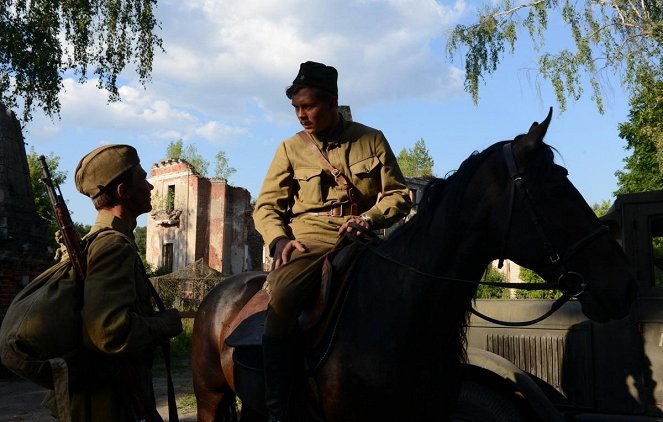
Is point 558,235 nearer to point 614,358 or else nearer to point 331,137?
point 331,137

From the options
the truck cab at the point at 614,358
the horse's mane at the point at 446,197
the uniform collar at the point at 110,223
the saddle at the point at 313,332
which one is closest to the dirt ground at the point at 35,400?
the truck cab at the point at 614,358

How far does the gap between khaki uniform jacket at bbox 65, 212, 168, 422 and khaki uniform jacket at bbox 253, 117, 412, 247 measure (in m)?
1.24

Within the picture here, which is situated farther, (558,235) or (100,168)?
(558,235)

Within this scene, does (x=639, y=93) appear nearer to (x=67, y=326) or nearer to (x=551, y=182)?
(x=551, y=182)

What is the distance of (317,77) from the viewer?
3557 mm

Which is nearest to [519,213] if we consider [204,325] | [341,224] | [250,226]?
[341,224]

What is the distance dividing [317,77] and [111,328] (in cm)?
190

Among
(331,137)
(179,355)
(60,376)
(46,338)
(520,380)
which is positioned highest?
(331,137)

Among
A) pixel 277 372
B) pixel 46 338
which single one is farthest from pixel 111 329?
pixel 277 372

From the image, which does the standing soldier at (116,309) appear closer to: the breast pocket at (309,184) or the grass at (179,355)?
the breast pocket at (309,184)

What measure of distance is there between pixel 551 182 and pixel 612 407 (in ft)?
10.8

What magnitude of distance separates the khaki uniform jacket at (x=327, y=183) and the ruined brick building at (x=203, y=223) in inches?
1508

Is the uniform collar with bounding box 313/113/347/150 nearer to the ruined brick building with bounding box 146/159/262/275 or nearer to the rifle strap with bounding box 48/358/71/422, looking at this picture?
the rifle strap with bounding box 48/358/71/422

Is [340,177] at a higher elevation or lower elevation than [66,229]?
higher
